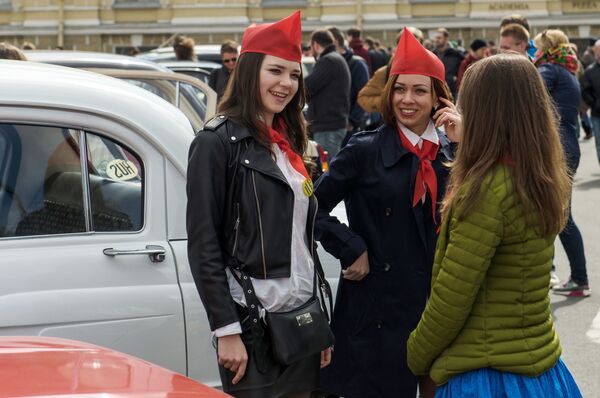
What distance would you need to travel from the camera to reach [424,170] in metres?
4.27

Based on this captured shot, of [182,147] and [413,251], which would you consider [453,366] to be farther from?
[182,147]

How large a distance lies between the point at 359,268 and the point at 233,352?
2.71 ft

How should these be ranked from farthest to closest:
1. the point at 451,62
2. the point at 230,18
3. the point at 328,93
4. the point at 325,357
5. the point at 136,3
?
the point at 136,3
the point at 230,18
the point at 451,62
the point at 328,93
the point at 325,357

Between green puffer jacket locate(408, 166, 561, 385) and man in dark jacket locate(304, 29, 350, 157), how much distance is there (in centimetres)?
902

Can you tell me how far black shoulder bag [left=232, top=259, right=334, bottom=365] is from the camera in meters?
3.62

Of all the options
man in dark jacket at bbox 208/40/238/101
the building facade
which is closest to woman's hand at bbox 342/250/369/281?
man in dark jacket at bbox 208/40/238/101

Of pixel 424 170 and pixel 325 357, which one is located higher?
pixel 424 170

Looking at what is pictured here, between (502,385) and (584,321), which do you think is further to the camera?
(584,321)

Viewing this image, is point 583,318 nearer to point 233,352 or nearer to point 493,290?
point 493,290

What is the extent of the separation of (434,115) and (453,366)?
1.19 metres

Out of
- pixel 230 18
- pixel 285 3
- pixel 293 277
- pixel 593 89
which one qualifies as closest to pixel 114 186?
pixel 293 277

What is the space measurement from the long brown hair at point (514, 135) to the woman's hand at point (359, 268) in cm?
87

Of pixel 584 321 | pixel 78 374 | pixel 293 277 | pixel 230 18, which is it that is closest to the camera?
pixel 78 374

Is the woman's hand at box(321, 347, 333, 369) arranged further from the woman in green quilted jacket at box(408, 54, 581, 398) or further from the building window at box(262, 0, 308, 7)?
the building window at box(262, 0, 308, 7)
